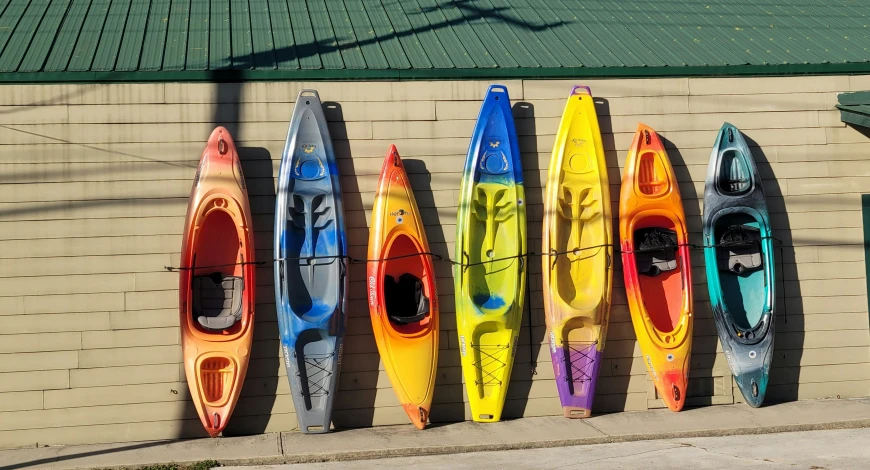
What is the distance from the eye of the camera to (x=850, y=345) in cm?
936

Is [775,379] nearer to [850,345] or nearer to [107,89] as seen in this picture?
[850,345]

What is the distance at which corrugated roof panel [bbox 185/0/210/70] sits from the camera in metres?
8.81

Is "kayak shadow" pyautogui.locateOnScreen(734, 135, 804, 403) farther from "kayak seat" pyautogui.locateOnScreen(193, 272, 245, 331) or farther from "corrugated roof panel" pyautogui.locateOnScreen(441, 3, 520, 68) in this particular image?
"kayak seat" pyautogui.locateOnScreen(193, 272, 245, 331)

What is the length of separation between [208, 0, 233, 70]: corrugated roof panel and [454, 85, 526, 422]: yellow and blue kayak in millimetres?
2405

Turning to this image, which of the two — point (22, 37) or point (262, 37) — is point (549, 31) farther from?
point (22, 37)

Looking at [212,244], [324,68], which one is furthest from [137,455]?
[324,68]

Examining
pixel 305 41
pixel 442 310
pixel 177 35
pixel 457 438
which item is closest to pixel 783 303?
pixel 442 310

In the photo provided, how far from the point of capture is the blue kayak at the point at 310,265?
8359 millimetres

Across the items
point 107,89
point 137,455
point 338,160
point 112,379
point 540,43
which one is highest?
point 540,43

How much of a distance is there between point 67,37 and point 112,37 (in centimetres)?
41

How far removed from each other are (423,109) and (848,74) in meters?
4.26

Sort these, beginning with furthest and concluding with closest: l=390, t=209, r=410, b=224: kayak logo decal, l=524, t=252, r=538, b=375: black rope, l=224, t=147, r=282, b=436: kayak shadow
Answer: l=524, t=252, r=538, b=375: black rope, l=390, t=209, r=410, b=224: kayak logo decal, l=224, t=147, r=282, b=436: kayak shadow

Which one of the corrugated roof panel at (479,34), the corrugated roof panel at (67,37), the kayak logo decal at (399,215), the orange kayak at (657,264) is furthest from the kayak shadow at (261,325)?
the orange kayak at (657,264)

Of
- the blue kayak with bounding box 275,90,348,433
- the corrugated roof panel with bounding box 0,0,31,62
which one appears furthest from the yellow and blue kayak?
the corrugated roof panel with bounding box 0,0,31,62
